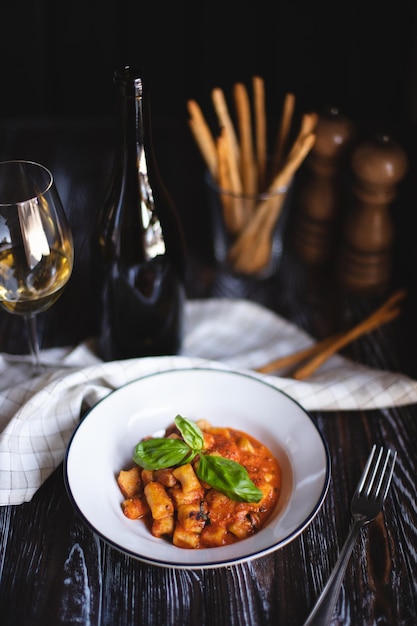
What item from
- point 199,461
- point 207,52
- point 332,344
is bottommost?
point 332,344

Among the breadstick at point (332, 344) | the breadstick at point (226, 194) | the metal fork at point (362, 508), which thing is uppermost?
the breadstick at point (226, 194)

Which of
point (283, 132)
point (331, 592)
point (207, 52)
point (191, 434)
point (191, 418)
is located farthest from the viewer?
point (207, 52)

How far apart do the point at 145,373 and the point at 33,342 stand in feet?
0.64

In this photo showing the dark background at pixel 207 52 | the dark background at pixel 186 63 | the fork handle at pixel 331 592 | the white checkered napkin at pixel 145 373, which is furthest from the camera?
the dark background at pixel 207 52

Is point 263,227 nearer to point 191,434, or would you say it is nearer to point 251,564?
point 191,434

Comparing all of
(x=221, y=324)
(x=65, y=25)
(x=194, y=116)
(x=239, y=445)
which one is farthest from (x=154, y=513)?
(x=65, y=25)

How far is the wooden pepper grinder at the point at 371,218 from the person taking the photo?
4.52 ft

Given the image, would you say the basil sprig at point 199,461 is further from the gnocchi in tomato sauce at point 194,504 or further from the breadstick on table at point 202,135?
the breadstick on table at point 202,135

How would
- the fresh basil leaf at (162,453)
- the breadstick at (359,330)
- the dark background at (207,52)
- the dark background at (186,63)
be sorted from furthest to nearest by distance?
1. the dark background at (207,52)
2. the dark background at (186,63)
3. the breadstick at (359,330)
4. the fresh basil leaf at (162,453)

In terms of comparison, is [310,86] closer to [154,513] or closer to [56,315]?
[56,315]

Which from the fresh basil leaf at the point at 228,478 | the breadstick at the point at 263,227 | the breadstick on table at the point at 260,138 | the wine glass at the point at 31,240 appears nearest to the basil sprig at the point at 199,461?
the fresh basil leaf at the point at 228,478

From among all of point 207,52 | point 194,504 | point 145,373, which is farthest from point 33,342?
point 207,52

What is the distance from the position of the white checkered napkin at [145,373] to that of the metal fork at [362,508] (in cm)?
13

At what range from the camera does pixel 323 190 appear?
1529 mm
